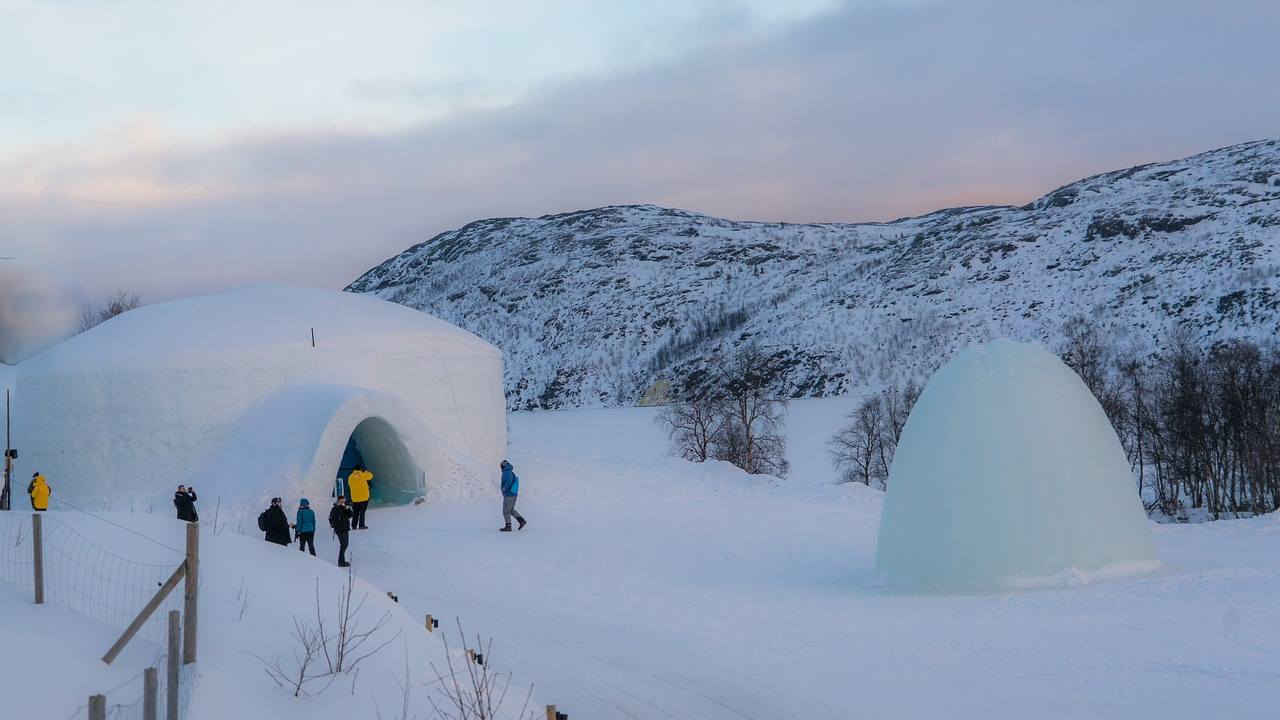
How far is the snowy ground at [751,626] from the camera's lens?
835 centimetres

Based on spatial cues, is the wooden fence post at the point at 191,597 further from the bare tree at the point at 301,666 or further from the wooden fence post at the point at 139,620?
the bare tree at the point at 301,666

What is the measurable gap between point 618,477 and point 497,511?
20.6 ft

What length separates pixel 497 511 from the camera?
913 inches

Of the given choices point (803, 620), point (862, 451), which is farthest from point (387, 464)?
point (862, 451)

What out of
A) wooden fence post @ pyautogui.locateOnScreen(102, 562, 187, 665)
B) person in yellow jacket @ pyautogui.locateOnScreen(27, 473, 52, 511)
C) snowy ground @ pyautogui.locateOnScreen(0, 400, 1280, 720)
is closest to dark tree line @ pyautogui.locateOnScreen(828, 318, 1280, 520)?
snowy ground @ pyautogui.locateOnScreen(0, 400, 1280, 720)

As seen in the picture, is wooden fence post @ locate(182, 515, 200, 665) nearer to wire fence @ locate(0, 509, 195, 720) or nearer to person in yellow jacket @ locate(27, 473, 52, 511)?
wire fence @ locate(0, 509, 195, 720)

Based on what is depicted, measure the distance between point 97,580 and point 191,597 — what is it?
2950 millimetres

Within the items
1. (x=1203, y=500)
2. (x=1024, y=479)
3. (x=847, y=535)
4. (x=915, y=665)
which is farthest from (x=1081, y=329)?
(x=915, y=665)

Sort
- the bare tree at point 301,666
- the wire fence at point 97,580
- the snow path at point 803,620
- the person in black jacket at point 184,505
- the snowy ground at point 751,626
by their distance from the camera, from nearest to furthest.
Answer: the bare tree at point 301,666
the wire fence at point 97,580
the snowy ground at point 751,626
the snow path at point 803,620
the person in black jacket at point 184,505

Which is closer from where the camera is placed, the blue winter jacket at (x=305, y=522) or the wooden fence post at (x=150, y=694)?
the wooden fence post at (x=150, y=694)

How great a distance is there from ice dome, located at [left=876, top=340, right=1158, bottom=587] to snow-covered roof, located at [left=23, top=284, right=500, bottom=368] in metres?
17.7

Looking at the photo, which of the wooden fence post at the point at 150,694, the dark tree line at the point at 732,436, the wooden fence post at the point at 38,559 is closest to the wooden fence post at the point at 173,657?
the wooden fence post at the point at 150,694

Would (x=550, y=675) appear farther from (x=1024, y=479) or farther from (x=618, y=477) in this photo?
(x=618, y=477)

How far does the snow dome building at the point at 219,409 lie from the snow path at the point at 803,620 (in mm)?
3336
